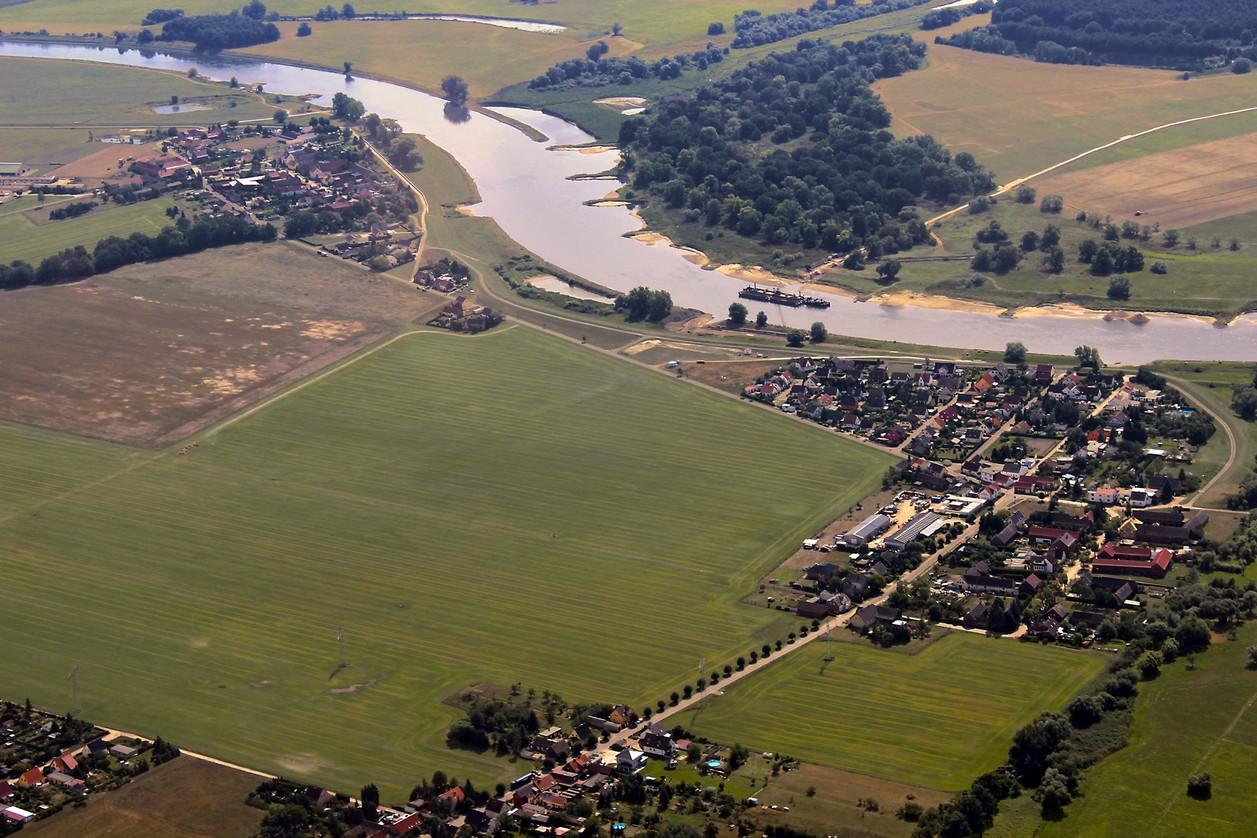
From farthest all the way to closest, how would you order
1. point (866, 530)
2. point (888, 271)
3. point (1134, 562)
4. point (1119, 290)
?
point (888, 271)
point (1119, 290)
point (866, 530)
point (1134, 562)

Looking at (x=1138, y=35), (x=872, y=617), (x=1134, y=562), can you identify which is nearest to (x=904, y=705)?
(x=872, y=617)

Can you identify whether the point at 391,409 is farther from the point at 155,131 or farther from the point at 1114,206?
the point at 155,131

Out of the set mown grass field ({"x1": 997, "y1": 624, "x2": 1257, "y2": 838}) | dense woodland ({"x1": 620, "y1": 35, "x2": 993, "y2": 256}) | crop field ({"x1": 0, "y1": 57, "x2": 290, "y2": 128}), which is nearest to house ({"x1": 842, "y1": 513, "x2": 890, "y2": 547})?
mown grass field ({"x1": 997, "y1": 624, "x2": 1257, "y2": 838})

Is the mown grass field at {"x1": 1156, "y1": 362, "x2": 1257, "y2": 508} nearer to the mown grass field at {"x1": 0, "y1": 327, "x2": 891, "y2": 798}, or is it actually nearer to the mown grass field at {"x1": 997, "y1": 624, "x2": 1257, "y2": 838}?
the mown grass field at {"x1": 0, "y1": 327, "x2": 891, "y2": 798}

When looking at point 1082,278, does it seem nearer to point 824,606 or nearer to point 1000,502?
point 1000,502

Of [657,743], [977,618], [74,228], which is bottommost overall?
[657,743]

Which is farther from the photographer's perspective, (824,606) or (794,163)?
(794,163)
